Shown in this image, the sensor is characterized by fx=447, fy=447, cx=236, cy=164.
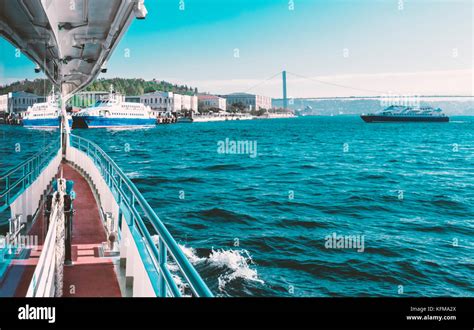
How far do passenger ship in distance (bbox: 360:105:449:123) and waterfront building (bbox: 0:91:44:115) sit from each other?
9521cm

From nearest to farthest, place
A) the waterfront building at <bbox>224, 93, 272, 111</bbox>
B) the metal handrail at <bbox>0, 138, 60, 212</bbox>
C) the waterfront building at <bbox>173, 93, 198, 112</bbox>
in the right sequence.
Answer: the metal handrail at <bbox>0, 138, 60, 212</bbox> < the waterfront building at <bbox>173, 93, 198, 112</bbox> < the waterfront building at <bbox>224, 93, 272, 111</bbox>

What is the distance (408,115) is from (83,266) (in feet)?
316

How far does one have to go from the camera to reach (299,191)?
16375 millimetres

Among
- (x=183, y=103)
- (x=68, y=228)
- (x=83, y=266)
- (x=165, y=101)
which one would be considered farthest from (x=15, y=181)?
(x=183, y=103)

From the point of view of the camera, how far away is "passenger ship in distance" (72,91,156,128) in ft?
215

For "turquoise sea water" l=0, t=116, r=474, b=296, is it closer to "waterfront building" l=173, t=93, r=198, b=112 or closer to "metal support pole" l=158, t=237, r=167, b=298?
"metal support pole" l=158, t=237, r=167, b=298

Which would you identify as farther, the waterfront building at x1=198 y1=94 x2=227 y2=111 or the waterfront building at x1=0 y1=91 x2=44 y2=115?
the waterfront building at x1=198 y1=94 x2=227 y2=111

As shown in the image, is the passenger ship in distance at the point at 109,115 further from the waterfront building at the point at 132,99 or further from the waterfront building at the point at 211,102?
the waterfront building at the point at 211,102

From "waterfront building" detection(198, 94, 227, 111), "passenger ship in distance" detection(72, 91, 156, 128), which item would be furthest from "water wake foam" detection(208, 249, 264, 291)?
"waterfront building" detection(198, 94, 227, 111)

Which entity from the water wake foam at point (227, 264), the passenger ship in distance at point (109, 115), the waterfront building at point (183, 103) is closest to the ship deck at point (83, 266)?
the water wake foam at point (227, 264)

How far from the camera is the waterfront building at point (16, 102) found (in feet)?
6.48

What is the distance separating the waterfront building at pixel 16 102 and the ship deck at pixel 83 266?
65 cm

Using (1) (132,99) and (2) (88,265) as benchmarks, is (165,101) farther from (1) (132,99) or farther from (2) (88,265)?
(2) (88,265)

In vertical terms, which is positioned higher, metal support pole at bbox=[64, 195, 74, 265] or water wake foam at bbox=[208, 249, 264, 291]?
metal support pole at bbox=[64, 195, 74, 265]
